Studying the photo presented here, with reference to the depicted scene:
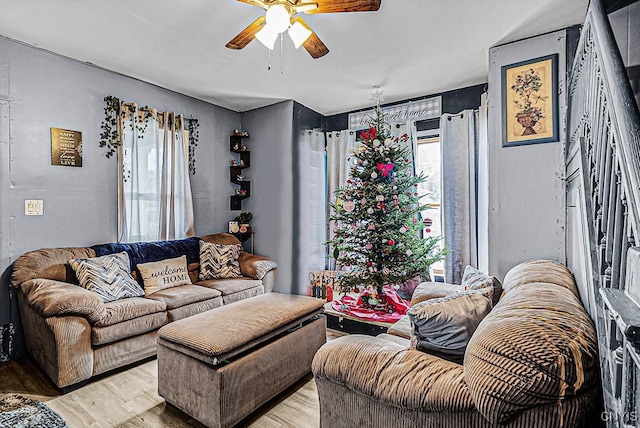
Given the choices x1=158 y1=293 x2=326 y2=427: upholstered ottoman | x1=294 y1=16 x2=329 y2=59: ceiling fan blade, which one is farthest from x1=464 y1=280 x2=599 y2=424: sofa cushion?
x1=294 y1=16 x2=329 y2=59: ceiling fan blade

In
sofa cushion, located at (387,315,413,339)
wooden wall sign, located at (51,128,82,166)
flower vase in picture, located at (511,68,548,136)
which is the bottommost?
sofa cushion, located at (387,315,413,339)

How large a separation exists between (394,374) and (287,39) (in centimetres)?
267

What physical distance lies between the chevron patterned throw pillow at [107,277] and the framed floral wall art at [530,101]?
350cm

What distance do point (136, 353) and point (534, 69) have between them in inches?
155

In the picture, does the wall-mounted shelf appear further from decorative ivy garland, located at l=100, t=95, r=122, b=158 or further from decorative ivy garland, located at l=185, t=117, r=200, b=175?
decorative ivy garland, located at l=100, t=95, r=122, b=158

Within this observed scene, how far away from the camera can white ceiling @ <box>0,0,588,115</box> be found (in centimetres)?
239

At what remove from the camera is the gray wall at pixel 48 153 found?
2.83m

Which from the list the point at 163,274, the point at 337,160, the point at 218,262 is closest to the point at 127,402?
the point at 163,274

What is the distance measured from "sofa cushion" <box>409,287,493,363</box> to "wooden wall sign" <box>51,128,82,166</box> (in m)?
3.33

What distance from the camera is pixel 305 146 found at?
4.71 metres

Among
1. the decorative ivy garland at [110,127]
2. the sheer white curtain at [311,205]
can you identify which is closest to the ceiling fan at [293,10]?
the decorative ivy garland at [110,127]

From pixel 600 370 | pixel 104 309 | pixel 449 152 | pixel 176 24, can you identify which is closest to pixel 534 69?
pixel 449 152

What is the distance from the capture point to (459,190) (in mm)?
3924

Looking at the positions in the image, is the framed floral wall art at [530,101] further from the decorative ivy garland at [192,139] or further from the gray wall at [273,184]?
the decorative ivy garland at [192,139]
